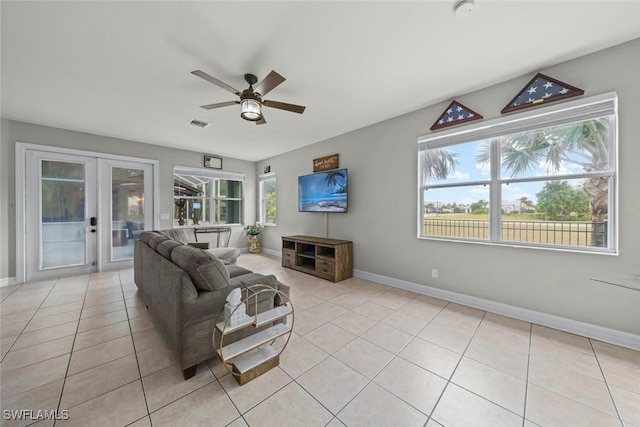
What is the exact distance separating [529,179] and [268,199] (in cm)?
536

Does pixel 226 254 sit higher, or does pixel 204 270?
pixel 204 270

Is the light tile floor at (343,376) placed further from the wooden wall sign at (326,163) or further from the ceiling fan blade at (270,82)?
the wooden wall sign at (326,163)

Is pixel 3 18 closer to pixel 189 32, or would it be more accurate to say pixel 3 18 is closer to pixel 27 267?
pixel 189 32

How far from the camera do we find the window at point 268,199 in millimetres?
6125

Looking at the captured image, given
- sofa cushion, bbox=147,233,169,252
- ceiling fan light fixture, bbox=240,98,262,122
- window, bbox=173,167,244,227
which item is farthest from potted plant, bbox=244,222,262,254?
ceiling fan light fixture, bbox=240,98,262,122

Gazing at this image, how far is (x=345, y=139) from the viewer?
168 inches

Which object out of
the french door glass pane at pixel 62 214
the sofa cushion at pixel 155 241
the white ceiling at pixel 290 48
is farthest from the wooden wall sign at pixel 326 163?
the french door glass pane at pixel 62 214

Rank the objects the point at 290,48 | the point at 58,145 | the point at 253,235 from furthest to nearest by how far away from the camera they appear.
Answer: the point at 253,235 → the point at 58,145 → the point at 290,48

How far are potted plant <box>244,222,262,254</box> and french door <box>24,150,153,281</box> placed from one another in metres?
2.16

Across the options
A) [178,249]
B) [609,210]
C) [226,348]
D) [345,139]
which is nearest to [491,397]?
[226,348]

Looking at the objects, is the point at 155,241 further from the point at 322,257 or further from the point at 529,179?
the point at 529,179

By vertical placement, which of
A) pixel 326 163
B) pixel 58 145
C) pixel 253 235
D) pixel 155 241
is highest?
pixel 58 145

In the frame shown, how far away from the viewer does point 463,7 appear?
63.6 inches

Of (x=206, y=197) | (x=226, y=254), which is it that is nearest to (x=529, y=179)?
(x=226, y=254)
